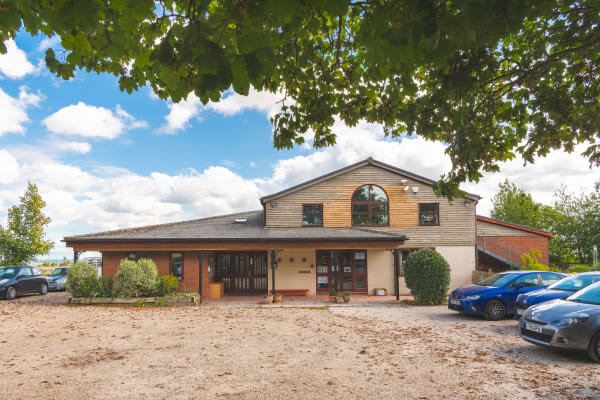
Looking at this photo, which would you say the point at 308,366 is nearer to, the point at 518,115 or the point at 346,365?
the point at 346,365

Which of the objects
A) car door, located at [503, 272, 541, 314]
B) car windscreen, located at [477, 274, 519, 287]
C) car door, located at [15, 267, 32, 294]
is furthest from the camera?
car door, located at [15, 267, 32, 294]

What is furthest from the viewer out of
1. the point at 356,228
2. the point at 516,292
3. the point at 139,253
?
the point at 356,228

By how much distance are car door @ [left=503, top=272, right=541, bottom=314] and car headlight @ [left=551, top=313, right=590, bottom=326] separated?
475 cm

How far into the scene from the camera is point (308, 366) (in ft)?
21.3

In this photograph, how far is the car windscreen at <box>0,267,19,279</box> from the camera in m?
17.5

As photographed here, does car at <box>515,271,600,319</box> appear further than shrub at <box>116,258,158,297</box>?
No

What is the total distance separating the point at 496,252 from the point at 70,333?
20.2 m

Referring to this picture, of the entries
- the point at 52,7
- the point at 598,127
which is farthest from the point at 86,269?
the point at 598,127

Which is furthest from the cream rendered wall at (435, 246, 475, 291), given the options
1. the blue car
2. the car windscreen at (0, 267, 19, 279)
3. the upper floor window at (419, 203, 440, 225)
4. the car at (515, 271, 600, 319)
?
the car windscreen at (0, 267, 19, 279)

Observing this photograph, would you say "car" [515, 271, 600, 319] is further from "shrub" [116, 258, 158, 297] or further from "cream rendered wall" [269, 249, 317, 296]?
"shrub" [116, 258, 158, 297]

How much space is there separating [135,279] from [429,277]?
11.7 m

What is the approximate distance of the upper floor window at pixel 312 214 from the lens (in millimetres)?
19469

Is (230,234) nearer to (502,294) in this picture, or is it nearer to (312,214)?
(312,214)

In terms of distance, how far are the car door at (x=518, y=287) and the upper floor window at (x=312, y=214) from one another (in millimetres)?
9760
